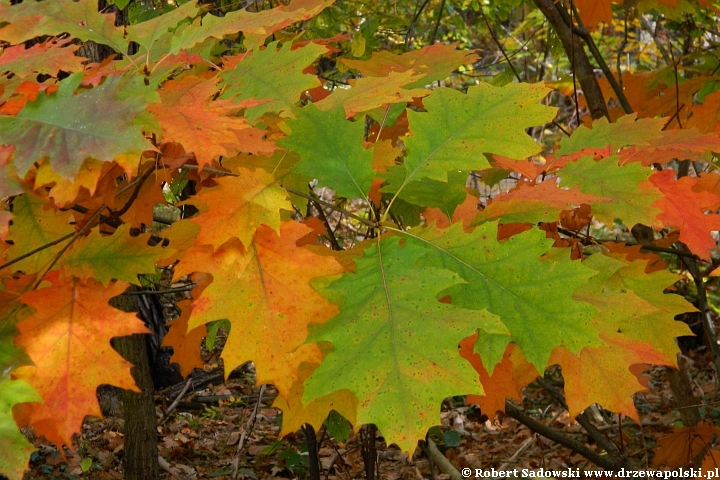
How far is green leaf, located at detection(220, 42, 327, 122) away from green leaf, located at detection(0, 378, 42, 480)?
537mm

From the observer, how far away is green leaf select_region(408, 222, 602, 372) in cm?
90

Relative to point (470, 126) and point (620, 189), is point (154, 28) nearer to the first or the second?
point (470, 126)

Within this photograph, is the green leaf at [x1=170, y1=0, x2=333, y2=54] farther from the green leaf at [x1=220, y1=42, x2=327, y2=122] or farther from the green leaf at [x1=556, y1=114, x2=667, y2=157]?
the green leaf at [x1=556, y1=114, x2=667, y2=157]

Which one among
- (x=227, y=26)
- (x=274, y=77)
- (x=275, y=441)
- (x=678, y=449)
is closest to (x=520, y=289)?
(x=274, y=77)

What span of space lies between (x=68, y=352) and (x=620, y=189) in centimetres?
91

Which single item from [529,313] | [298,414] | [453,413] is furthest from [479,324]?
[453,413]

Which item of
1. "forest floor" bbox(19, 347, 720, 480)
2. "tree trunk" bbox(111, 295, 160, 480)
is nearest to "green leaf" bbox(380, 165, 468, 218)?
"tree trunk" bbox(111, 295, 160, 480)

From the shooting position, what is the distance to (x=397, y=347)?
2.79 ft

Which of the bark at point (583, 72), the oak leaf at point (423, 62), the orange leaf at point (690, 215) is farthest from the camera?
the bark at point (583, 72)

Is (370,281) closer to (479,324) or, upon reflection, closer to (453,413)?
(479,324)

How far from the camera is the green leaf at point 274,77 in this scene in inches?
42.9

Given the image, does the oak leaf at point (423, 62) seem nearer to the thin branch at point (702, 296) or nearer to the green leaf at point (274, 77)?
the green leaf at point (274, 77)

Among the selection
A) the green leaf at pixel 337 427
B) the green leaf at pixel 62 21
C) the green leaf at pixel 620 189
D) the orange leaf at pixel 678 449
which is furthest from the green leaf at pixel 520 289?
the orange leaf at pixel 678 449

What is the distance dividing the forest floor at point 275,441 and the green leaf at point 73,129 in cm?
247
